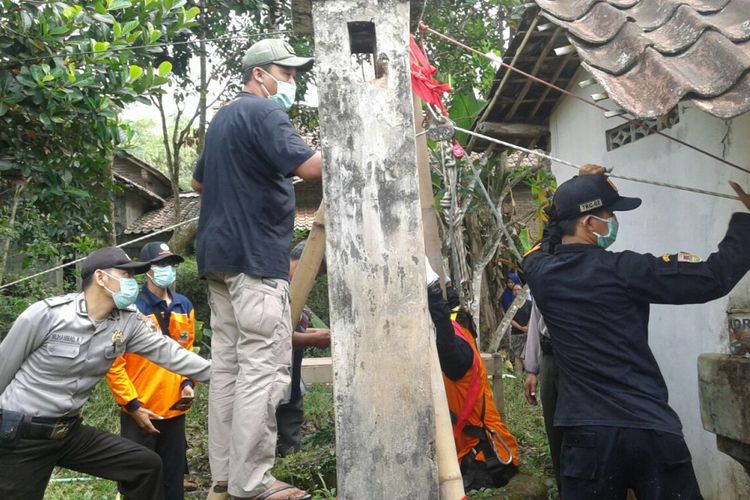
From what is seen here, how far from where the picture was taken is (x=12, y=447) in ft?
13.3

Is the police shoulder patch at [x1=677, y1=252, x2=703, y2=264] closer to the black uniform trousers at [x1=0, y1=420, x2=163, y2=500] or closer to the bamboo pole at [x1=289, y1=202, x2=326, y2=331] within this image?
the bamboo pole at [x1=289, y1=202, x2=326, y2=331]

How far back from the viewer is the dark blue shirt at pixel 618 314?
3197mm

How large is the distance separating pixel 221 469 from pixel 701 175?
3.05 meters

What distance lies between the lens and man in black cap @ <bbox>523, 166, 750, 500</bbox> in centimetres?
320

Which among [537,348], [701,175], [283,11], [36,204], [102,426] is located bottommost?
[102,426]

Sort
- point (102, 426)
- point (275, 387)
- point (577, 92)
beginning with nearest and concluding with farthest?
1. point (275, 387)
2. point (577, 92)
3. point (102, 426)

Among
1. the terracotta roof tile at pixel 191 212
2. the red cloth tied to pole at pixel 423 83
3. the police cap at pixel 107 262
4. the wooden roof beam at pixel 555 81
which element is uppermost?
the terracotta roof tile at pixel 191 212

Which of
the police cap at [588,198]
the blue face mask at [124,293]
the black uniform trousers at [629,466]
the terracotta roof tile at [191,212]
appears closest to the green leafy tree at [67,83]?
the blue face mask at [124,293]

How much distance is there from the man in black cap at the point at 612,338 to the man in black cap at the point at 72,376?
2.21 m

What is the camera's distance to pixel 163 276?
5.40 metres

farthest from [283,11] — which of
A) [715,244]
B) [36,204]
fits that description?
[715,244]

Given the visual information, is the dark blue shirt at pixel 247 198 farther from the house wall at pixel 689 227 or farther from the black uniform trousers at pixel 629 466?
the house wall at pixel 689 227

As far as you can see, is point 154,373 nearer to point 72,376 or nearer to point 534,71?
point 72,376

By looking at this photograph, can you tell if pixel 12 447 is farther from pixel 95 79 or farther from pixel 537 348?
pixel 537 348
